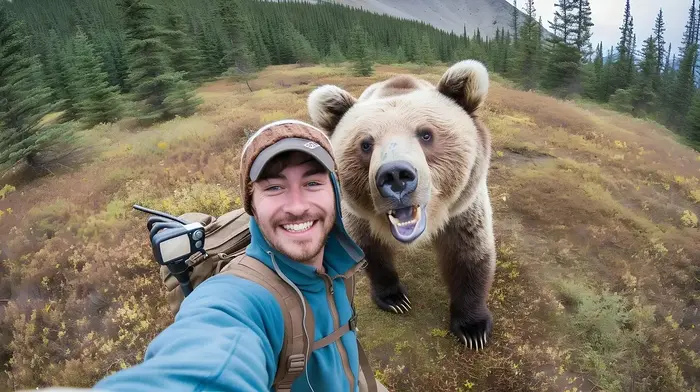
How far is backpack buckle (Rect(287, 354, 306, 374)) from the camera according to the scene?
149cm

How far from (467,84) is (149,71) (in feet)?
49.1

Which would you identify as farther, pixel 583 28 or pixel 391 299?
pixel 583 28

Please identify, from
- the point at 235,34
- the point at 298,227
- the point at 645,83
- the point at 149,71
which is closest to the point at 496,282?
the point at 298,227

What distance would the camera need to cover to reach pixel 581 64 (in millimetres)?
33469

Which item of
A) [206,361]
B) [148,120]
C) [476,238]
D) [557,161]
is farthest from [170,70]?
[206,361]

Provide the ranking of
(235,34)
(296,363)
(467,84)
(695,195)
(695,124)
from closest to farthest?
(296,363)
(467,84)
(695,195)
(235,34)
(695,124)

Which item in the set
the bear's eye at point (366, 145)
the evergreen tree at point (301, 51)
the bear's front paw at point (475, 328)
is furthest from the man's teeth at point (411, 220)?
the evergreen tree at point (301, 51)

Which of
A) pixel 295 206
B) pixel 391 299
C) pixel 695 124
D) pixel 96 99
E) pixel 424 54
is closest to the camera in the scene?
pixel 295 206

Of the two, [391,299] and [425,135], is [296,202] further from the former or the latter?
[391,299]

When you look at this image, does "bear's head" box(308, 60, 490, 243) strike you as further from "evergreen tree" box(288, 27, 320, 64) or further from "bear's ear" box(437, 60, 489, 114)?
"evergreen tree" box(288, 27, 320, 64)

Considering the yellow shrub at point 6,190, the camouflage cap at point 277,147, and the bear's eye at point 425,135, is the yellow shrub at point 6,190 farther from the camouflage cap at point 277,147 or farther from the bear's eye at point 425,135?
the bear's eye at point 425,135

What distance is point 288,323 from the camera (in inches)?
59.2

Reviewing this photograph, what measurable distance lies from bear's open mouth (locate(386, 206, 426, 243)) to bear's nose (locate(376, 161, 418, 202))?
21 centimetres

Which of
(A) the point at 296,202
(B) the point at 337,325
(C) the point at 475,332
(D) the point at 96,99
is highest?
(D) the point at 96,99
